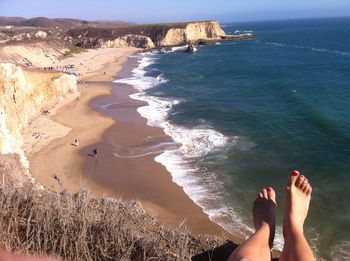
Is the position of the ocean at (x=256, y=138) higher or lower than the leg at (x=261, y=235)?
lower

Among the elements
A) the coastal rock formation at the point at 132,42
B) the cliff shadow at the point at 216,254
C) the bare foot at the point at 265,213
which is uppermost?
the bare foot at the point at 265,213

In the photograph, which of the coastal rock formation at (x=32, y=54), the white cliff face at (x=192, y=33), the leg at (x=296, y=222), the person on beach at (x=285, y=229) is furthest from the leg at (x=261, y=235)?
the white cliff face at (x=192, y=33)

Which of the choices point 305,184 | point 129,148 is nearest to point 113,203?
point 305,184

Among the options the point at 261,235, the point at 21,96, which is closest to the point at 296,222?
the point at 261,235

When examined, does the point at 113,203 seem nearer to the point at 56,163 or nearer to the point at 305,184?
the point at 305,184

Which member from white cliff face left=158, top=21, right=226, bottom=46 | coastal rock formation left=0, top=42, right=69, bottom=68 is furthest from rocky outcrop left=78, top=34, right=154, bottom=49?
coastal rock formation left=0, top=42, right=69, bottom=68

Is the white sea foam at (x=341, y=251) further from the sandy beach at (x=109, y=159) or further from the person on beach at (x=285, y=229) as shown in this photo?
the person on beach at (x=285, y=229)

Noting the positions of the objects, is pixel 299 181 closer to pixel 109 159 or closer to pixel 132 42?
pixel 109 159

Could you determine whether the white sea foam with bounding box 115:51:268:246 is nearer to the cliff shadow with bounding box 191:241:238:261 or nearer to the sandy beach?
the sandy beach
